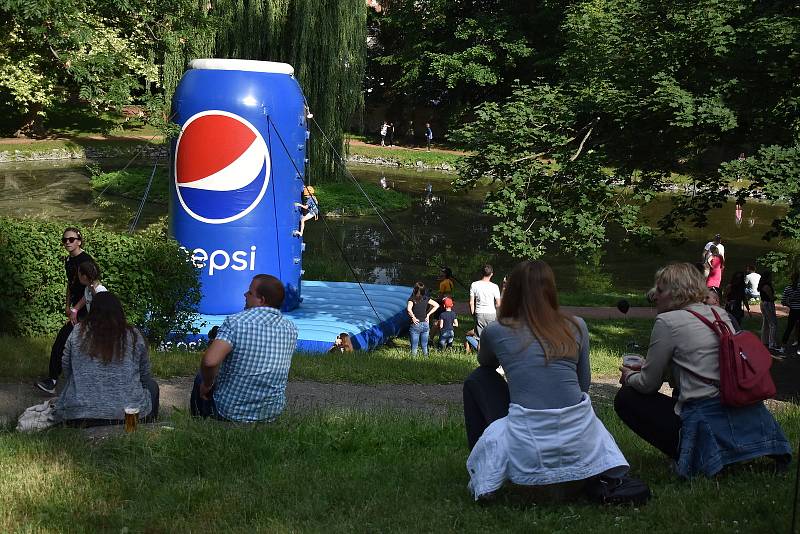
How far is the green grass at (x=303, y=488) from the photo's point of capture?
15.6 ft

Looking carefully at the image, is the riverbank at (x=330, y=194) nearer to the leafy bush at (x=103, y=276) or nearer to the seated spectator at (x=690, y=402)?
the leafy bush at (x=103, y=276)

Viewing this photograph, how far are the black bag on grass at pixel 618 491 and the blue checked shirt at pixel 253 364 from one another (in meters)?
2.37

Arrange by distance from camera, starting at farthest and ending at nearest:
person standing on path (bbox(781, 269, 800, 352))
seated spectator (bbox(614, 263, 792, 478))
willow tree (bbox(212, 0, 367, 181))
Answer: willow tree (bbox(212, 0, 367, 181)) < person standing on path (bbox(781, 269, 800, 352)) < seated spectator (bbox(614, 263, 792, 478))

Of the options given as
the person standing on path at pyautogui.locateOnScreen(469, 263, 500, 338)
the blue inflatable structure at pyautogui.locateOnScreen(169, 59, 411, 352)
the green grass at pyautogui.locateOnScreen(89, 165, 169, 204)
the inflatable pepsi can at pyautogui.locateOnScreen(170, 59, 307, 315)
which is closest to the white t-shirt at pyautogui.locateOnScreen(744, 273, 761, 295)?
the person standing on path at pyautogui.locateOnScreen(469, 263, 500, 338)

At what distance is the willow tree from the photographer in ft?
98.2

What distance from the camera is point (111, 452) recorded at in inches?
235

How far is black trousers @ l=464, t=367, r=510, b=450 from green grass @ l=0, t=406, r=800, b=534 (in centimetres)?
37

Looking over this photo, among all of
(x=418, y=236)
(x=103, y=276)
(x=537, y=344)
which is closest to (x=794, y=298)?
(x=103, y=276)

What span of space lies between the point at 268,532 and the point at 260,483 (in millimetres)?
794

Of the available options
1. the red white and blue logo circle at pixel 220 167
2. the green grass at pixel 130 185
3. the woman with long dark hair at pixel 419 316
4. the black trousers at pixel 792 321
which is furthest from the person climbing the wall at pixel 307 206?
the green grass at pixel 130 185

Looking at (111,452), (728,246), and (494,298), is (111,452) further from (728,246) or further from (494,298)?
(728,246)

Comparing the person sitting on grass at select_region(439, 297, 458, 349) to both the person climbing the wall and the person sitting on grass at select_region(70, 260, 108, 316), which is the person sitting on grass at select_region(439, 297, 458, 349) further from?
the person sitting on grass at select_region(70, 260, 108, 316)

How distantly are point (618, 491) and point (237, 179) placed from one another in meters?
10.8

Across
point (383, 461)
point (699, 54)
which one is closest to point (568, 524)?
point (383, 461)
